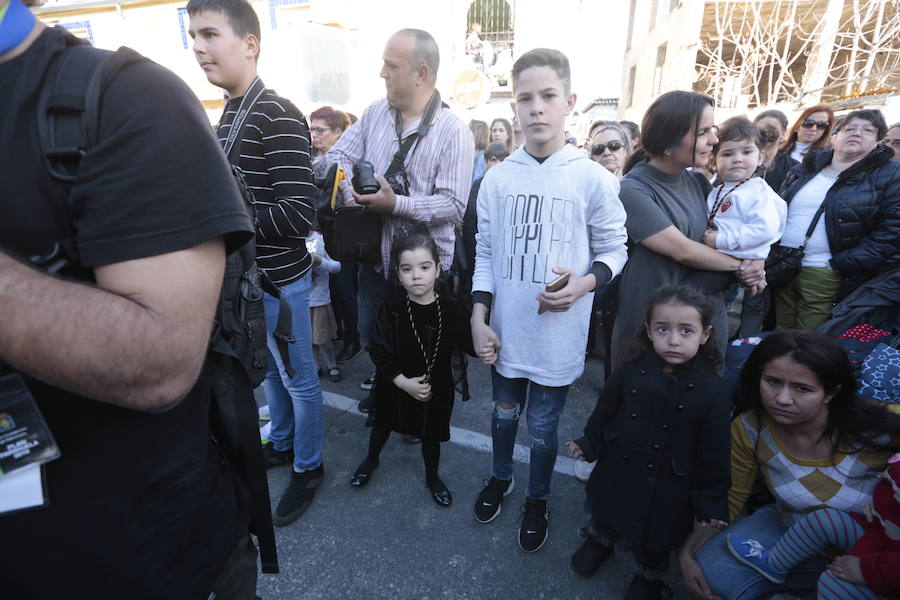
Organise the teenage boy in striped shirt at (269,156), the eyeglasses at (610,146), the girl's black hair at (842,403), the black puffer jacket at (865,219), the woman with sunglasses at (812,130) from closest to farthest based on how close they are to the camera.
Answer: the girl's black hair at (842,403) → the teenage boy in striped shirt at (269,156) → the black puffer jacket at (865,219) → the eyeglasses at (610,146) → the woman with sunglasses at (812,130)

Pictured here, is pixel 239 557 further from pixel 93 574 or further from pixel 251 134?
pixel 251 134

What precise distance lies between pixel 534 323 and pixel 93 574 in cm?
157

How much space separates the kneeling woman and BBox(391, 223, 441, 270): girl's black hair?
1.51 metres

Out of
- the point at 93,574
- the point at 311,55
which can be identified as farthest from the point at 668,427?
the point at 311,55

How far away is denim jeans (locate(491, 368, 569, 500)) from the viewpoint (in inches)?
79.6

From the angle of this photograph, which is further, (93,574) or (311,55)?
(311,55)

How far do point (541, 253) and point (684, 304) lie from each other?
0.60m

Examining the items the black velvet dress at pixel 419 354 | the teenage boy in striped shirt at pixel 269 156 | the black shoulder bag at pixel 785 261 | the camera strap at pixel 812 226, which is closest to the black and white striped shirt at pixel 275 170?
the teenage boy in striped shirt at pixel 269 156

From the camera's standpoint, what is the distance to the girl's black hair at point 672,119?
1.94m

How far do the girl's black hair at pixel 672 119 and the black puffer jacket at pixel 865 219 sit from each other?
179cm

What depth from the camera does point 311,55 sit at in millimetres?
8750

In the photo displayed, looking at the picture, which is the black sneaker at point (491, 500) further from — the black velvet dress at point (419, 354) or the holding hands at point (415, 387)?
the holding hands at point (415, 387)

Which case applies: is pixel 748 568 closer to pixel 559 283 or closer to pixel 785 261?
pixel 559 283

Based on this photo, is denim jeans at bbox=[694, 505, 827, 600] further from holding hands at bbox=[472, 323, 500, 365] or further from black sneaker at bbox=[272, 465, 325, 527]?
black sneaker at bbox=[272, 465, 325, 527]
